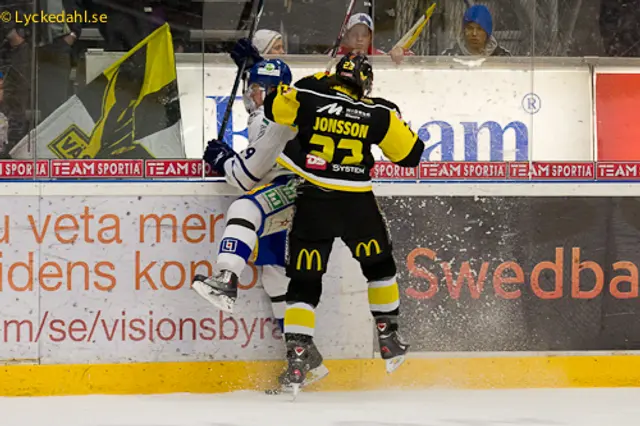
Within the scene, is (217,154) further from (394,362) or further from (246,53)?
(394,362)

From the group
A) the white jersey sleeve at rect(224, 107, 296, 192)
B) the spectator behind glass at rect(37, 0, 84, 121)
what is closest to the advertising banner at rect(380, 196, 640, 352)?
the white jersey sleeve at rect(224, 107, 296, 192)

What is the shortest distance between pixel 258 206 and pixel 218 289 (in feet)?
1.36

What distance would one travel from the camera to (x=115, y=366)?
5.35 meters

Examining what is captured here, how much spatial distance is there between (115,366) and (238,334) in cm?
54

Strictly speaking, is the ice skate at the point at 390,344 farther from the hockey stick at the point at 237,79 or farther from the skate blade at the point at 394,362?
the hockey stick at the point at 237,79

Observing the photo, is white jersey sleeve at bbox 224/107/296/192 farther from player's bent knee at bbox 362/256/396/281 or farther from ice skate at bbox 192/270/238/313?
player's bent knee at bbox 362/256/396/281

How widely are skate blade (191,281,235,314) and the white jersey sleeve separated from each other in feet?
1.57

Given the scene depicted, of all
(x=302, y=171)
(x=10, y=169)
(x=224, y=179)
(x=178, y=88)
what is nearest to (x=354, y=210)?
(x=302, y=171)

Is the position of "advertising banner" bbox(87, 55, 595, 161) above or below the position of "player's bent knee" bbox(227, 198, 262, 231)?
above

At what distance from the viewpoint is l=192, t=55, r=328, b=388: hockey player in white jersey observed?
5090 mm

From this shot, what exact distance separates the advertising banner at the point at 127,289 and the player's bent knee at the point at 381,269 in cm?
36

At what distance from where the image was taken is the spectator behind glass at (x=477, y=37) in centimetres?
566

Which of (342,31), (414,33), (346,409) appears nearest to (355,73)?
(342,31)

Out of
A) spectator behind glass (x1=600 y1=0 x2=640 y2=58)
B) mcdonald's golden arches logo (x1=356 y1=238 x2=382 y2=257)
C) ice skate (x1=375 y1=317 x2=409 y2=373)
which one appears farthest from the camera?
spectator behind glass (x1=600 y1=0 x2=640 y2=58)
